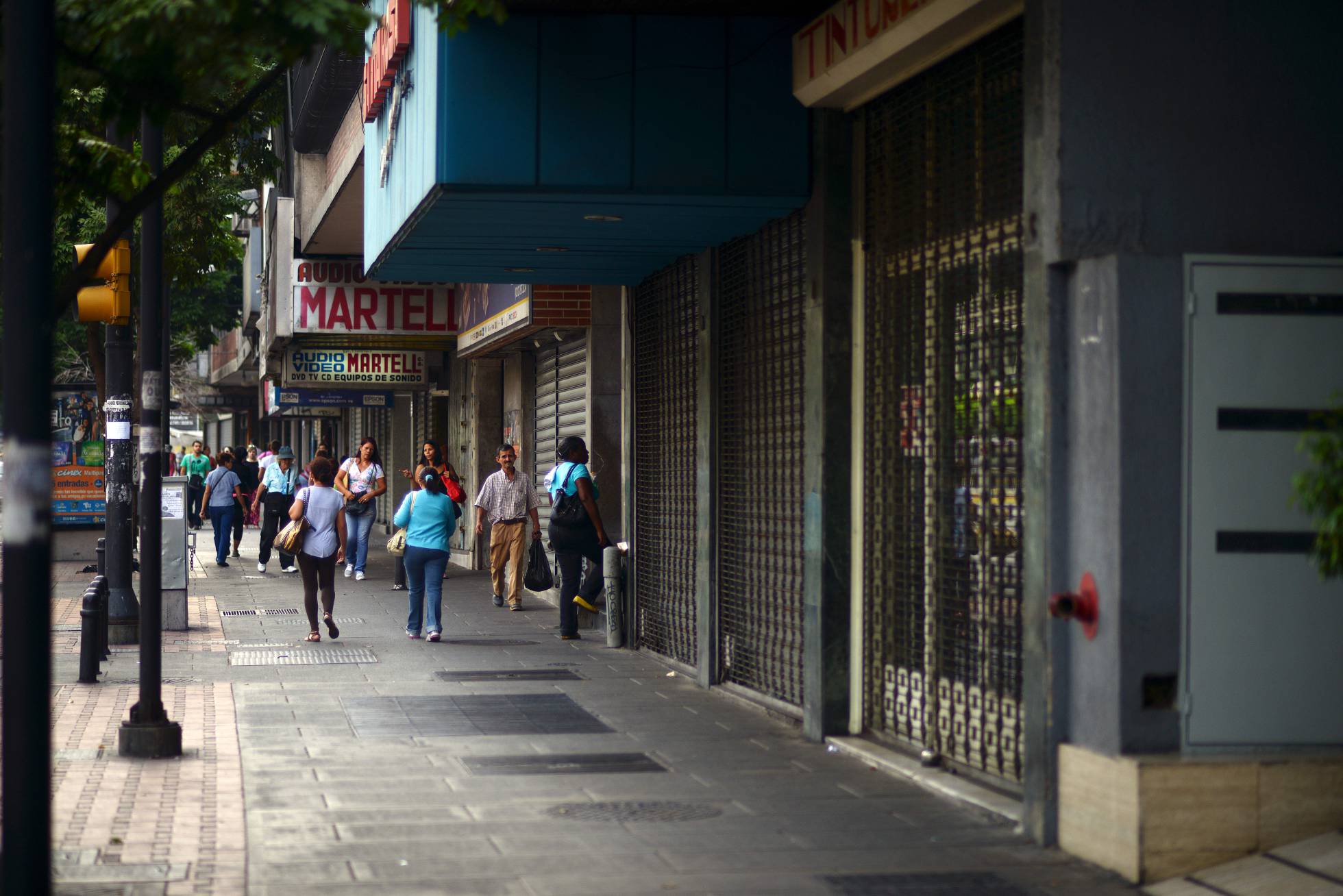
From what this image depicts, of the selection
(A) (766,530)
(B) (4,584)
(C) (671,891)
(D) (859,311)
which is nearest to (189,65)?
(B) (4,584)

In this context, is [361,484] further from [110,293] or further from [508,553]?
[110,293]

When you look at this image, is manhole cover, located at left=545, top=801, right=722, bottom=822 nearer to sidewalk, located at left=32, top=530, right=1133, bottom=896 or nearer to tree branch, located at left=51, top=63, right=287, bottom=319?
sidewalk, located at left=32, top=530, right=1133, bottom=896

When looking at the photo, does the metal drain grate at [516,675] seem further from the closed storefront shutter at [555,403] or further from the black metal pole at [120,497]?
the closed storefront shutter at [555,403]

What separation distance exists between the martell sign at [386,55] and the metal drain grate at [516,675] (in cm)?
430

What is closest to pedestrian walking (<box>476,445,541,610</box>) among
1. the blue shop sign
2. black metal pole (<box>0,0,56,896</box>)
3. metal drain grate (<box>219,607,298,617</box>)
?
metal drain grate (<box>219,607,298,617</box>)

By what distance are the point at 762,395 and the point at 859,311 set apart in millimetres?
1724

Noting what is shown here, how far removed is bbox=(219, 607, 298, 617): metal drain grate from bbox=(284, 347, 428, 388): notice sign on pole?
329 inches

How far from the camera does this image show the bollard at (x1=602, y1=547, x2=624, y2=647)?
1455 cm

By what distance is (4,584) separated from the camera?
419 centimetres

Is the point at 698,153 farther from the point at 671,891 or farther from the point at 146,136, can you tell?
the point at 671,891

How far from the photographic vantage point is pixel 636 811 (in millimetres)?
7656

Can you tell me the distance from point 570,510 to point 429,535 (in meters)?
1.26

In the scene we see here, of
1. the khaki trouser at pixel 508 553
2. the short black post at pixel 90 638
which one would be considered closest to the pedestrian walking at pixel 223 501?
the khaki trouser at pixel 508 553

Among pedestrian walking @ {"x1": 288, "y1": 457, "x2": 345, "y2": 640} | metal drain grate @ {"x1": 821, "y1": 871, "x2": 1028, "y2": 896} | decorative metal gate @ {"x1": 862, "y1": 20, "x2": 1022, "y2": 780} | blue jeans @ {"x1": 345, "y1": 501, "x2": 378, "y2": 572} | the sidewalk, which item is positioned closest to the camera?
metal drain grate @ {"x1": 821, "y1": 871, "x2": 1028, "y2": 896}
